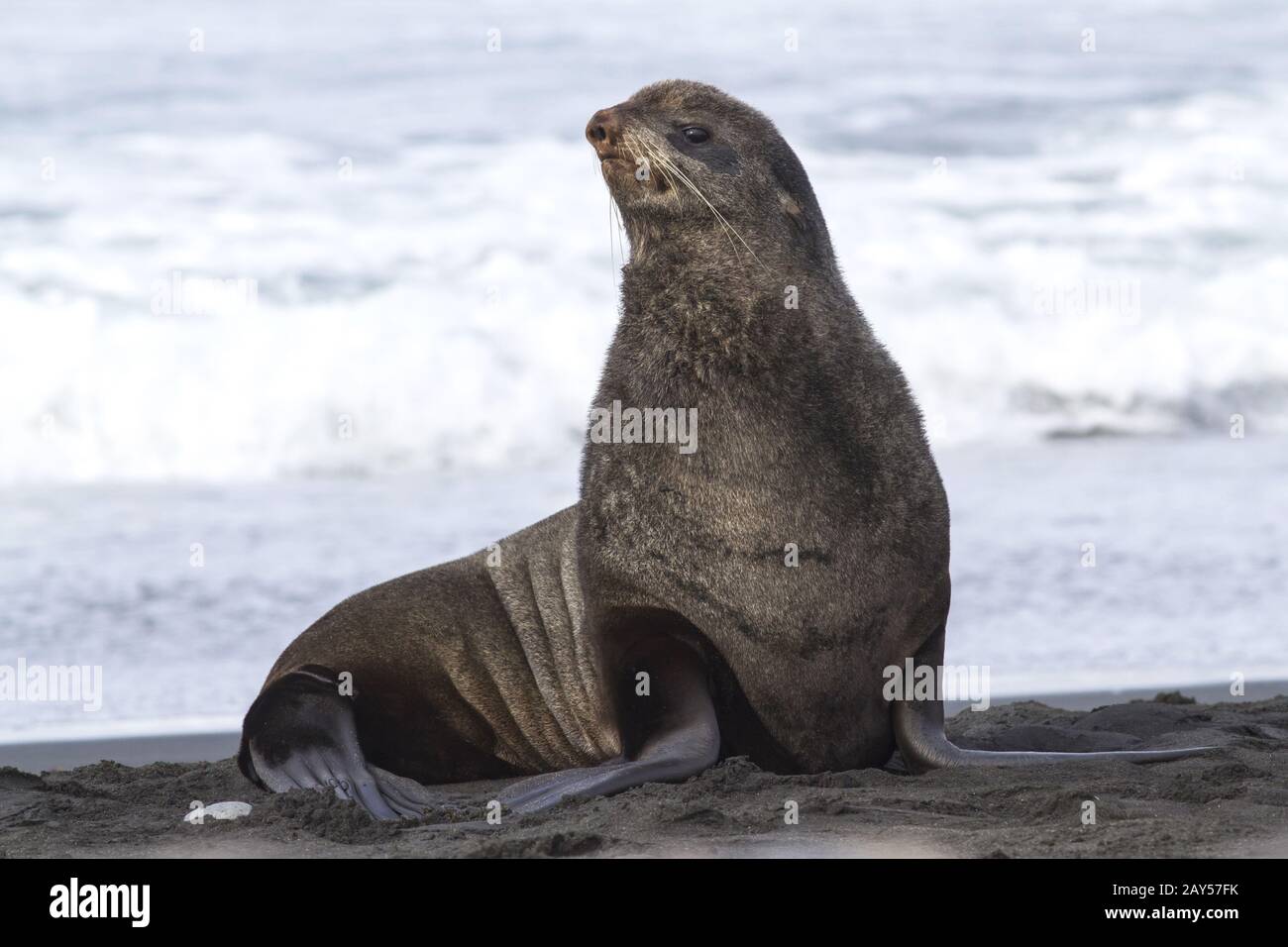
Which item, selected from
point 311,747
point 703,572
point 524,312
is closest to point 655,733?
point 703,572

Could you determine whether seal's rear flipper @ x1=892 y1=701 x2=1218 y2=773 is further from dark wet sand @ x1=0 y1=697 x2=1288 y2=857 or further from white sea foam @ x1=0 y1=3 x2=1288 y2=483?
white sea foam @ x1=0 y1=3 x2=1288 y2=483

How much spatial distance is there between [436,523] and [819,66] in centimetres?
1043

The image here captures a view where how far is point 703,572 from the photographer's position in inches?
197

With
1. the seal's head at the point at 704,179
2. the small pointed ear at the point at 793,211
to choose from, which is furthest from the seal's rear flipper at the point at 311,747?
the small pointed ear at the point at 793,211

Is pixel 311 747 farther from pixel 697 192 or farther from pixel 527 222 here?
pixel 527 222

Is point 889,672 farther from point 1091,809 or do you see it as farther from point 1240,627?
point 1240,627

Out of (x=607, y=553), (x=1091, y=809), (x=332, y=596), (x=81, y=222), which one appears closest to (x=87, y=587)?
(x=332, y=596)

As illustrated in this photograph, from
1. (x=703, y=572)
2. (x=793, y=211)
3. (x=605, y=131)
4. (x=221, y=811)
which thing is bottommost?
(x=221, y=811)

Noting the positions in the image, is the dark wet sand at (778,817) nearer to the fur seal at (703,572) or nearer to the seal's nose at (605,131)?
the fur seal at (703,572)

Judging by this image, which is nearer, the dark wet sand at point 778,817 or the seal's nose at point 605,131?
the dark wet sand at point 778,817

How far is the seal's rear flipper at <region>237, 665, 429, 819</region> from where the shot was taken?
16.9ft

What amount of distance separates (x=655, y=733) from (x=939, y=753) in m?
0.84

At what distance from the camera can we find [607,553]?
201 inches

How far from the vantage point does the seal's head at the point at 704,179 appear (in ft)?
17.7
